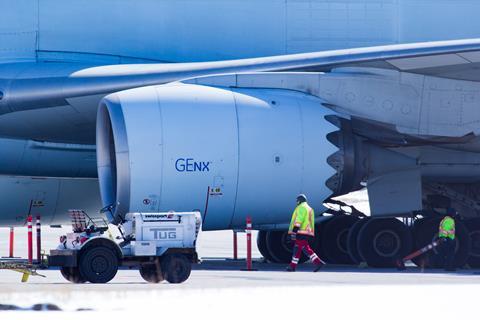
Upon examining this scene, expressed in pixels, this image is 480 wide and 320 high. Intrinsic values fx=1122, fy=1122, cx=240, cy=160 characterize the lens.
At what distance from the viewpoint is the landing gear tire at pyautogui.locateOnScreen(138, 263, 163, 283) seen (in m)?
13.9

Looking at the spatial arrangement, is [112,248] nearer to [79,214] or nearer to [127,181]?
Answer: [79,214]

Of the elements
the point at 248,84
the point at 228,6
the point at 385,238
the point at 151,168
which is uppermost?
the point at 228,6

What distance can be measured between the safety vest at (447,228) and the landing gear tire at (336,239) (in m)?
2.08

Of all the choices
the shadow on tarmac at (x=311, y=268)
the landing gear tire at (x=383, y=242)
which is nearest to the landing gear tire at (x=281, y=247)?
the shadow on tarmac at (x=311, y=268)

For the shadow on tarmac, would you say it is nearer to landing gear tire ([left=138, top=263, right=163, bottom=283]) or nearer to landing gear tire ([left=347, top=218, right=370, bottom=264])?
landing gear tire ([left=347, top=218, right=370, bottom=264])

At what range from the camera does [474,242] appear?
A: 19.6m

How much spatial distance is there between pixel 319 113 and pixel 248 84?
1.22 metres

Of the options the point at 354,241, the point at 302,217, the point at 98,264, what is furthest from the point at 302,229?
the point at 98,264

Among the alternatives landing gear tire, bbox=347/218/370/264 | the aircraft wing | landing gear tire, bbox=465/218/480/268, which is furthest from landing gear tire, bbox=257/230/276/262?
the aircraft wing

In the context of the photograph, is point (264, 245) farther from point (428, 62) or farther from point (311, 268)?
point (428, 62)

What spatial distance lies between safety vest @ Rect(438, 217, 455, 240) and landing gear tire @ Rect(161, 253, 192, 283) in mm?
6036

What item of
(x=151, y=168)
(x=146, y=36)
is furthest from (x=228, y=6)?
(x=151, y=168)

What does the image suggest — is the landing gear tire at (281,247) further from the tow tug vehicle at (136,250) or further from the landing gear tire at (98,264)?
the landing gear tire at (98,264)

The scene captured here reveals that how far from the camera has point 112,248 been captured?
44.8 ft
